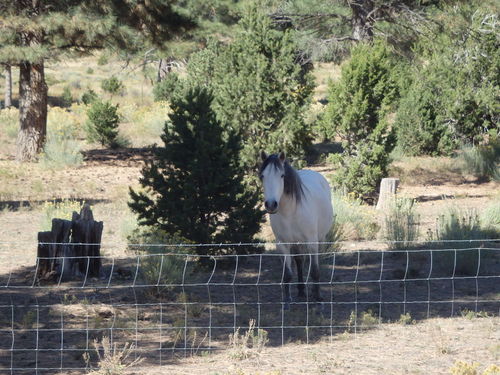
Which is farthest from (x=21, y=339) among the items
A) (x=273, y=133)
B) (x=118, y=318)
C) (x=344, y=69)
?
(x=344, y=69)

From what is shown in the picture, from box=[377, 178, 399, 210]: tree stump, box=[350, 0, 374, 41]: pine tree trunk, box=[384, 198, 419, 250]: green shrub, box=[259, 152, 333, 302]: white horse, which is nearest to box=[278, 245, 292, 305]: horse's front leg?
box=[259, 152, 333, 302]: white horse

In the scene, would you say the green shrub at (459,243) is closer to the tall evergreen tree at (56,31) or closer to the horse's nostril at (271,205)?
the horse's nostril at (271,205)

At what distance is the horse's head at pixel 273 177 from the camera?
8.09 meters

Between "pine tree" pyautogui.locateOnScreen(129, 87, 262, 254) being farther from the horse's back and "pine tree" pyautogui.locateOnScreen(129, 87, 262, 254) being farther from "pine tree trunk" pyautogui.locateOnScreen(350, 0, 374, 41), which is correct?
"pine tree trunk" pyautogui.locateOnScreen(350, 0, 374, 41)

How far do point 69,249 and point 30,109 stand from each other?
40.3ft

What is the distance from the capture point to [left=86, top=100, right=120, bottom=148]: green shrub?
78.7ft

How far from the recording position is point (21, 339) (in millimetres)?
7312

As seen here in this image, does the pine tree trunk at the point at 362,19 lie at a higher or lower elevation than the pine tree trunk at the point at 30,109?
higher

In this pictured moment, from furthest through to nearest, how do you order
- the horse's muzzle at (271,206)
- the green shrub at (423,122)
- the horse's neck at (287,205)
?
the green shrub at (423,122), the horse's neck at (287,205), the horse's muzzle at (271,206)

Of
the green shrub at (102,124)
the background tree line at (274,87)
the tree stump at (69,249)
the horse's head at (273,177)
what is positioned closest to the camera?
the horse's head at (273,177)

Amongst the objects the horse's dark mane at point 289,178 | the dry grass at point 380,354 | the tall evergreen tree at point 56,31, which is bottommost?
the dry grass at point 380,354

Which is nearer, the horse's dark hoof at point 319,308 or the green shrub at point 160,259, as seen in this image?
the horse's dark hoof at point 319,308

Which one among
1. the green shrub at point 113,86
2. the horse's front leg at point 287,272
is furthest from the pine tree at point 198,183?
the green shrub at point 113,86

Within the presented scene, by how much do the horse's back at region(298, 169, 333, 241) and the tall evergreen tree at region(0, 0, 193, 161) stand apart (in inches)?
416
